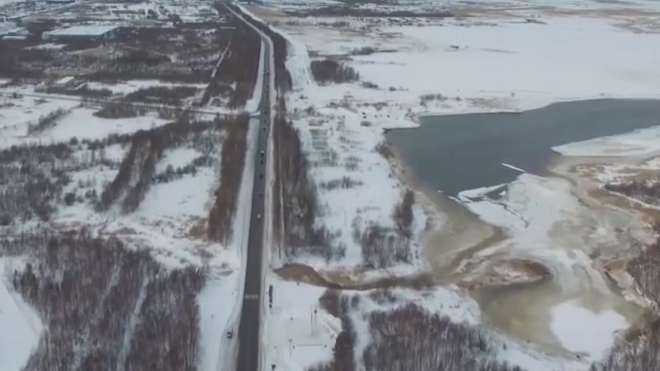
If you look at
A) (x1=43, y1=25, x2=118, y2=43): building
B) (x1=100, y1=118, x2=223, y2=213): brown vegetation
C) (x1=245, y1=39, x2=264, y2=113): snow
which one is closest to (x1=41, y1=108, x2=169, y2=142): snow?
(x1=100, y1=118, x2=223, y2=213): brown vegetation

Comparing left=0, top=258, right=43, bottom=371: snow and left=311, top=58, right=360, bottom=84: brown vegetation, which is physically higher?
left=311, top=58, right=360, bottom=84: brown vegetation

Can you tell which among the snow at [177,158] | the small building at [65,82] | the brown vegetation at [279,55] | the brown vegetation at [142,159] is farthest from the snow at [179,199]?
the small building at [65,82]

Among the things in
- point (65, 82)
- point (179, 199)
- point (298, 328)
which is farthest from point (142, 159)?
point (65, 82)

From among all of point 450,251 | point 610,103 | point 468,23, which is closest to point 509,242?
point 450,251

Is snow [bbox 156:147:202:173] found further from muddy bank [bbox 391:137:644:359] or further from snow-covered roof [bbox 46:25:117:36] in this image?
snow-covered roof [bbox 46:25:117:36]

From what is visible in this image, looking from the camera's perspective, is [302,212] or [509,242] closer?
[509,242]

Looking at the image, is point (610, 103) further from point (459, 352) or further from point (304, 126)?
point (459, 352)

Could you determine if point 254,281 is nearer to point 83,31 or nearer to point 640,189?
point 640,189

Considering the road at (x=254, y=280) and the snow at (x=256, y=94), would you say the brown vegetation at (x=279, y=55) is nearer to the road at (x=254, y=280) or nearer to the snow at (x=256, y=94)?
the snow at (x=256, y=94)
